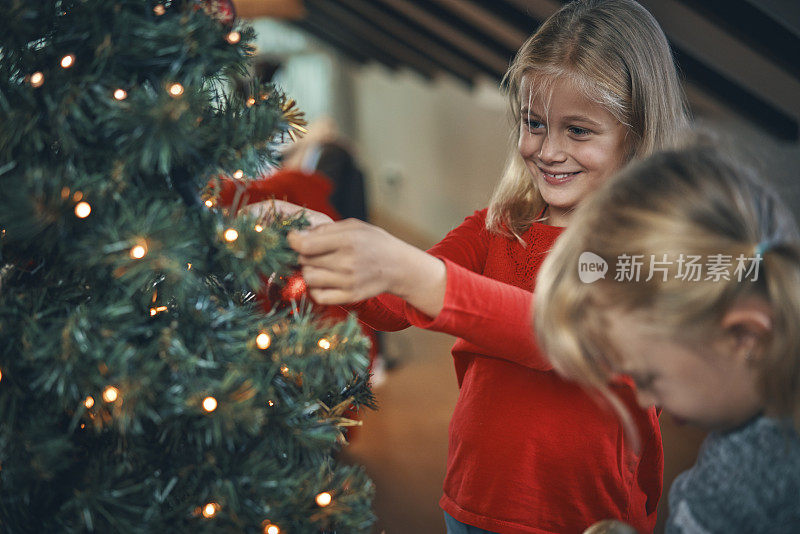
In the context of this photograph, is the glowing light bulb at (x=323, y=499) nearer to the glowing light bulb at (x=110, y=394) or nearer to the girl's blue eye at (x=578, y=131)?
the glowing light bulb at (x=110, y=394)

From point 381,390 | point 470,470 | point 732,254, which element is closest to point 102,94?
point 732,254

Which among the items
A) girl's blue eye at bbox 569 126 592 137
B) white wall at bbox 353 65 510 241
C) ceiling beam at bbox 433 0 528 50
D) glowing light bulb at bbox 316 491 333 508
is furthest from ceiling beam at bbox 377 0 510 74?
glowing light bulb at bbox 316 491 333 508

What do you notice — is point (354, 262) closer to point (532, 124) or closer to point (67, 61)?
point (67, 61)

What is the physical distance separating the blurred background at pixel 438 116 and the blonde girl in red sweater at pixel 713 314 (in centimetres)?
11

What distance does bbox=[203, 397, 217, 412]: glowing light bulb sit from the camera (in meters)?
0.68

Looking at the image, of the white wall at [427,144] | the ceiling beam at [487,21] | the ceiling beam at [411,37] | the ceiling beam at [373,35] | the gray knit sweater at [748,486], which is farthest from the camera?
the white wall at [427,144]

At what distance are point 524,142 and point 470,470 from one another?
20.8 inches

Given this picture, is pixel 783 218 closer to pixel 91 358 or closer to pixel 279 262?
pixel 279 262

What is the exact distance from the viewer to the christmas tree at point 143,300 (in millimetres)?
662

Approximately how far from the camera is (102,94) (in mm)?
666

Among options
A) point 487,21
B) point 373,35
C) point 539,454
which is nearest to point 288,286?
point 539,454

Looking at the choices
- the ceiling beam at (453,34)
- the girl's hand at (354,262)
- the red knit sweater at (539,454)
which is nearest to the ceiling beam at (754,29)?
the red knit sweater at (539,454)

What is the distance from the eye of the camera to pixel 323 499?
784mm

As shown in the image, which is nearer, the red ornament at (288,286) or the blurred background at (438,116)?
the red ornament at (288,286)
